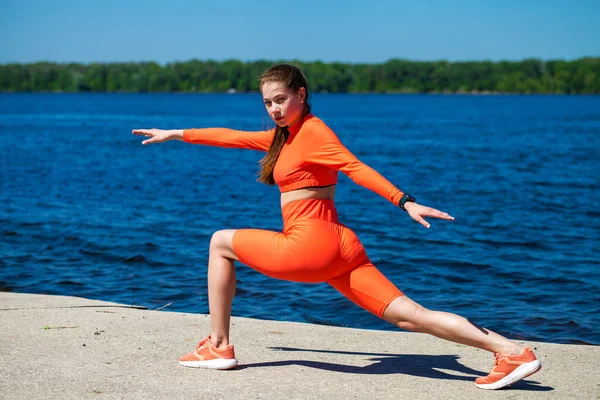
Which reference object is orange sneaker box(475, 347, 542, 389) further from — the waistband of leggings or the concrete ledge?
the waistband of leggings

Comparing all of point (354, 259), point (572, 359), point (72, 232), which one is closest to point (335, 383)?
point (354, 259)

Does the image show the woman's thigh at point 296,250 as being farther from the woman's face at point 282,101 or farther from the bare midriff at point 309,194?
the woman's face at point 282,101

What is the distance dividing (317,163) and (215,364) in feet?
5.17

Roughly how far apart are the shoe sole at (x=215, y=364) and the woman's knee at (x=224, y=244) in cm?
72

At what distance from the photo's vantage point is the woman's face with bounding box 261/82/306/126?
5289 millimetres

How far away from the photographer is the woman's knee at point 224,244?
17.6 ft

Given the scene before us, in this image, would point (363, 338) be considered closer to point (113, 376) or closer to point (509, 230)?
point (113, 376)

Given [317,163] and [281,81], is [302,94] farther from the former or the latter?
[317,163]

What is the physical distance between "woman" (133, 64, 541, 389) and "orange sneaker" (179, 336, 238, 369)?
1.36 feet

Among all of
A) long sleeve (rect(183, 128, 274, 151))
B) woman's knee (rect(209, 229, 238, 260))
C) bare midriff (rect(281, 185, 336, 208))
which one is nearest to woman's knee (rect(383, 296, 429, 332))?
bare midriff (rect(281, 185, 336, 208))

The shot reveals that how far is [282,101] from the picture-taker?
17.4 feet

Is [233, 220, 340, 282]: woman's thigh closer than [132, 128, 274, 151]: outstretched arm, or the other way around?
[233, 220, 340, 282]: woman's thigh

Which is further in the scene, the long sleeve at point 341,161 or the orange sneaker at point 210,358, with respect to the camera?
the orange sneaker at point 210,358

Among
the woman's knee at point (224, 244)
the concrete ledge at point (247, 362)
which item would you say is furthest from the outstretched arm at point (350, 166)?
the concrete ledge at point (247, 362)
